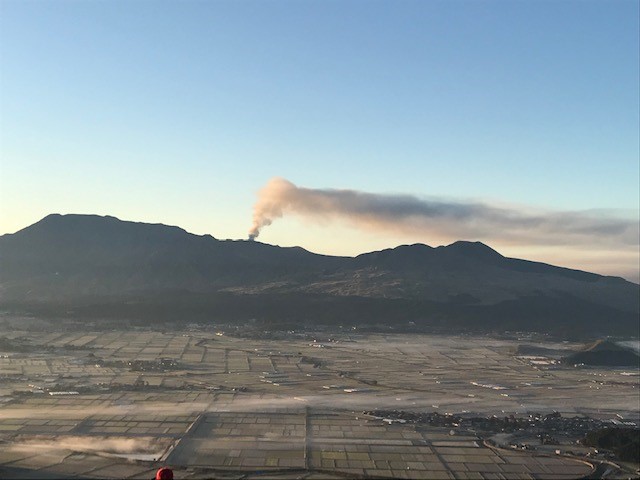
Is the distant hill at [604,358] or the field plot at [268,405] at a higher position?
the distant hill at [604,358]

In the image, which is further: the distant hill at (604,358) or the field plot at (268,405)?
the distant hill at (604,358)

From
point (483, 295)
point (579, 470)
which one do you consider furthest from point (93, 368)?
point (483, 295)

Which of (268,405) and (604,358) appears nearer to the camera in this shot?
(268,405)

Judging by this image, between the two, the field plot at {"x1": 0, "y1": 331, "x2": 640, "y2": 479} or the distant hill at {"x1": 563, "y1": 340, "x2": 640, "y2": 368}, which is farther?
the distant hill at {"x1": 563, "y1": 340, "x2": 640, "y2": 368}

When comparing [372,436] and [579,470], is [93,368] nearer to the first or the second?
[372,436]

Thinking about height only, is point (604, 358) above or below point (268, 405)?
above
